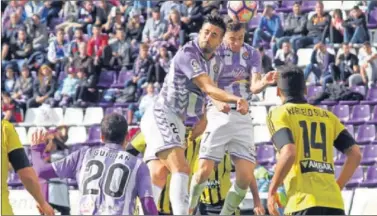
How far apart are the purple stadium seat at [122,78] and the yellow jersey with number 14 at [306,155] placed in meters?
18.7

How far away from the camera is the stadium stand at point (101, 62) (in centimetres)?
2772

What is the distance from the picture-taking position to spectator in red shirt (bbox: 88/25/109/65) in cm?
3194

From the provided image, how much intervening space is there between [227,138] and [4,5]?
21136mm

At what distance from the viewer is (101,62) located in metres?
32.0

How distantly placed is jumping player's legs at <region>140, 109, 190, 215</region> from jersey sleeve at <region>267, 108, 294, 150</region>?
209 centimetres

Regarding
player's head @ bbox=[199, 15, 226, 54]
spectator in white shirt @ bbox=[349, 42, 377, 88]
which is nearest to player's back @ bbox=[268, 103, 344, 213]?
player's head @ bbox=[199, 15, 226, 54]

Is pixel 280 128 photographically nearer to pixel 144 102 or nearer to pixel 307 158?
pixel 307 158

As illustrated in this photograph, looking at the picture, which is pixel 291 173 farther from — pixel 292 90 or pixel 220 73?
pixel 220 73

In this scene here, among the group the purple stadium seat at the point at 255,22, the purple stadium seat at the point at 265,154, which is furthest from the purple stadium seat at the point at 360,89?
the purple stadium seat at the point at 255,22

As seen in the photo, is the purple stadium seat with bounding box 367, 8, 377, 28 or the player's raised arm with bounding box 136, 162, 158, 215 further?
the purple stadium seat with bounding box 367, 8, 377, 28

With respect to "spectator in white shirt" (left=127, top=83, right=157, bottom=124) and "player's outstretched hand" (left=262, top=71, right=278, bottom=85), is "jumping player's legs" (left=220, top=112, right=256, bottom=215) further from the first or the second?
"spectator in white shirt" (left=127, top=83, right=157, bottom=124)

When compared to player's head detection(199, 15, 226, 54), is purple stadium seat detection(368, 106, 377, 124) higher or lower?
lower

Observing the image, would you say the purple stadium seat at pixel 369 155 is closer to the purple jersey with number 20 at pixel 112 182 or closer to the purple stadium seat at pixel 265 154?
the purple stadium seat at pixel 265 154

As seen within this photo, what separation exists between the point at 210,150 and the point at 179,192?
4.11ft
